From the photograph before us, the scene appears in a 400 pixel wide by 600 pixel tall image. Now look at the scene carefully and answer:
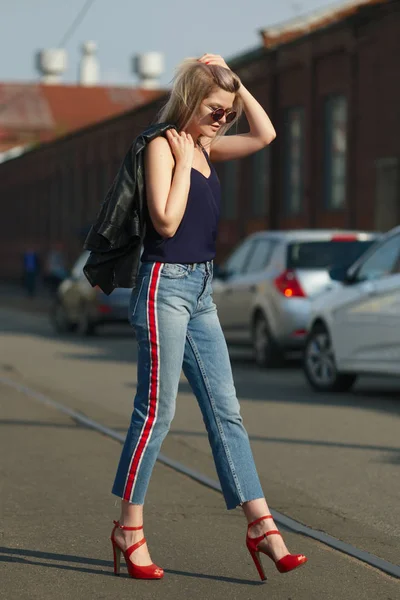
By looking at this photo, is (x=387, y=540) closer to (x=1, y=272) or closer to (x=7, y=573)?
(x=7, y=573)

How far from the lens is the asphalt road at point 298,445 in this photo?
6.07 meters

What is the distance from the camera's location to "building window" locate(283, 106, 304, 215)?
32500mm

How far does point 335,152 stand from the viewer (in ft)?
100

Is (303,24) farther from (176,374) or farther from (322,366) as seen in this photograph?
(176,374)

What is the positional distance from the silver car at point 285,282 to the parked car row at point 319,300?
0.04ft

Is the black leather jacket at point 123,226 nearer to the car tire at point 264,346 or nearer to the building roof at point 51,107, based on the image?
the car tire at point 264,346

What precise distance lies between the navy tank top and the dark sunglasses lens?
0.21 m

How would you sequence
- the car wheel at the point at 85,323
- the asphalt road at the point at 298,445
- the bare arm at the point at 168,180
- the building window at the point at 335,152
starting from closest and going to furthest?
the bare arm at the point at 168,180 < the asphalt road at the point at 298,445 < the car wheel at the point at 85,323 < the building window at the point at 335,152

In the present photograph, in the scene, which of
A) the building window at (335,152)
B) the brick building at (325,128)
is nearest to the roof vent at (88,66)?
the brick building at (325,128)

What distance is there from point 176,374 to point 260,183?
102ft

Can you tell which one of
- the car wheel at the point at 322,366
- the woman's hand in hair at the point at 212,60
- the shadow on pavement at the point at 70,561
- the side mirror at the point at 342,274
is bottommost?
the car wheel at the point at 322,366

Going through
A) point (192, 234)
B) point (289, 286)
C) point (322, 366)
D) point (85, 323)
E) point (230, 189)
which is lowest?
point (85, 323)

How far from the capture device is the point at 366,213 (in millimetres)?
28406

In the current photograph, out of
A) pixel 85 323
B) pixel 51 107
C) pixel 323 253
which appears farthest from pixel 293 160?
pixel 51 107
